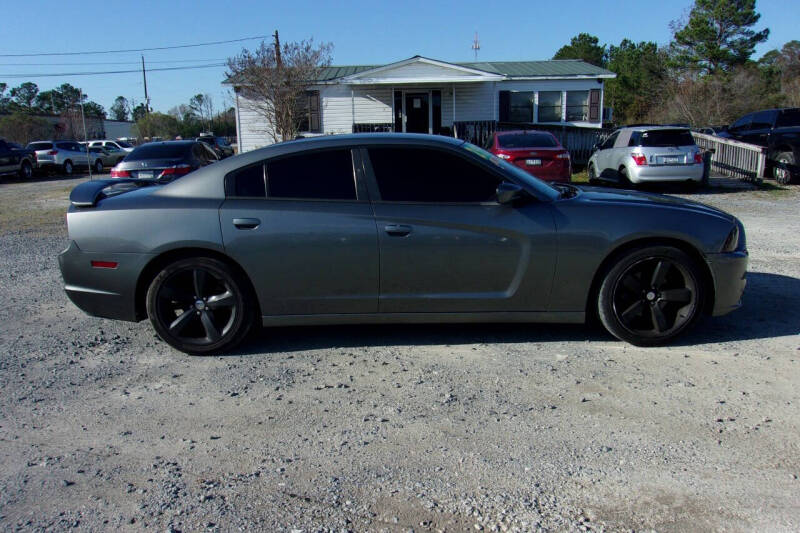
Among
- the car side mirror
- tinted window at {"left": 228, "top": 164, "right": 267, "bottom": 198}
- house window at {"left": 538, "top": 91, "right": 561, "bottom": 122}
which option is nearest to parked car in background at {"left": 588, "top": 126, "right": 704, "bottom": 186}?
the car side mirror

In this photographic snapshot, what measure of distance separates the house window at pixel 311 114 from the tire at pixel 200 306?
20840 mm

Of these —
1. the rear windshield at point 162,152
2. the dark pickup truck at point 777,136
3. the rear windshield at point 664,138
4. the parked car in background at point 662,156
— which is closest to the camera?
the rear windshield at point 162,152

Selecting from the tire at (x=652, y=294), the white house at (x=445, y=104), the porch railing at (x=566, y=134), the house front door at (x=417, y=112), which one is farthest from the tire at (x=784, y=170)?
the tire at (x=652, y=294)

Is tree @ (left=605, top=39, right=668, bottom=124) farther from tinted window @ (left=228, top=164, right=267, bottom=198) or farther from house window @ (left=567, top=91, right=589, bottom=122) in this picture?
tinted window @ (left=228, top=164, right=267, bottom=198)

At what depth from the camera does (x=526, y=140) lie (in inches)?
549

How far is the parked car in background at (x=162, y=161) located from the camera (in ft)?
41.6

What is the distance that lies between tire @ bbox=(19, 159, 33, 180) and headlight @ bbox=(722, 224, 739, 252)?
2900 cm

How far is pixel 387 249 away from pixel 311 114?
22.0m

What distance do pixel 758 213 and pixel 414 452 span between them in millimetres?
10869

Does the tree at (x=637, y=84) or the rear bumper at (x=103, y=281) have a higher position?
the tree at (x=637, y=84)

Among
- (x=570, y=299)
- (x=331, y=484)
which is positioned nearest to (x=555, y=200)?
(x=570, y=299)

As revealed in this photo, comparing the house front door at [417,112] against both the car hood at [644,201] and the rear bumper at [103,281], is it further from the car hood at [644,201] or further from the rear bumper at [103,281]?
the rear bumper at [103,281]

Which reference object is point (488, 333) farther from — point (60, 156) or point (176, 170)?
point (60, 156)

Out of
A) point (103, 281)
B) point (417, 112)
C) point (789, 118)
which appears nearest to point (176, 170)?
point (103, 281)
